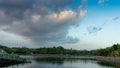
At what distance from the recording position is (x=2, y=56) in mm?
68000

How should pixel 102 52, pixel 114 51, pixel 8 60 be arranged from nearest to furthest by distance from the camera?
pixel 8 60
pixel 114 51
pixel 102 52

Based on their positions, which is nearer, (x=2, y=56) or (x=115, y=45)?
(x=2, y=56)

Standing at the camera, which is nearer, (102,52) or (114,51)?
(114,51)

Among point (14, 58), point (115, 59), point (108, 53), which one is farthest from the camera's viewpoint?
point (108, 53)

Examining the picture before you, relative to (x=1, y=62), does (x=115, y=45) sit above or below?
above

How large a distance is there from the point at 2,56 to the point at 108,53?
121 m

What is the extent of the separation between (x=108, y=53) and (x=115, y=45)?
854cm

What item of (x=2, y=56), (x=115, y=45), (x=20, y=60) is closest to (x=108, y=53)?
(x=115, y=45)

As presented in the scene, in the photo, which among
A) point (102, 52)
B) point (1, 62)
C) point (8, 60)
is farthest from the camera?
point (102, 52)

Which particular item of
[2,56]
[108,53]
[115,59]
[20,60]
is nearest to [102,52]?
[108,53]

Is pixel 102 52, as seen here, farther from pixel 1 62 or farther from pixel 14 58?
pixel 1 62

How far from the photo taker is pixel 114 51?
547 feet

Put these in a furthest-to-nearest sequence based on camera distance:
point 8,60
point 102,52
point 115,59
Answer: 1. point 102,52
2. point 115,59
3. point 8,60

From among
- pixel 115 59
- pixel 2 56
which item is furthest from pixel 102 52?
pixel 2 56
